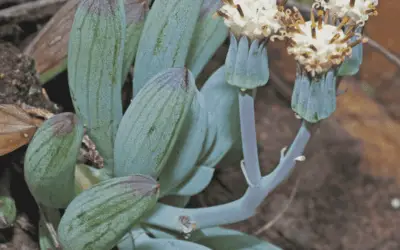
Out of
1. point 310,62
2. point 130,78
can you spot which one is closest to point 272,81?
point 130,78

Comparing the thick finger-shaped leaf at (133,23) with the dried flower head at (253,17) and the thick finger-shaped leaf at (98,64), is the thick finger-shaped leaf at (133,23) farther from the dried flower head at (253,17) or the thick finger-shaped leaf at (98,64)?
the dried flower head at (253,17)

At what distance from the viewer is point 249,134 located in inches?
35.5

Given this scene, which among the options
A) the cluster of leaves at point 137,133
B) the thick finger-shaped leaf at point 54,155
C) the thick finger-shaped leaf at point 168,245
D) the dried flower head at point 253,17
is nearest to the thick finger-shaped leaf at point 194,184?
the cluster of leaves at point 137,133

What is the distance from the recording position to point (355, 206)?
5.13ft

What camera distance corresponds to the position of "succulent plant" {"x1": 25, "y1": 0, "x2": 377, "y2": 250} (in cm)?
82

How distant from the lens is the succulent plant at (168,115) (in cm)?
82

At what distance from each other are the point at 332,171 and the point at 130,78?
0.59 metres

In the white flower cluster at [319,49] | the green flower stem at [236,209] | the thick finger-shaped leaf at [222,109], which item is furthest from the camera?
the thick finger-shaped leaf at [222,109]

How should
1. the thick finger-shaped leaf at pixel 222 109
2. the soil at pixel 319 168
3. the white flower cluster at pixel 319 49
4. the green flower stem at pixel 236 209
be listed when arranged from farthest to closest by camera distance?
the soil at pixel 319 168
the thick finger-shaped leaf at pixel 222 109
the green flower stem at pixel 236 209
the white flower cluster at pixel 319 49

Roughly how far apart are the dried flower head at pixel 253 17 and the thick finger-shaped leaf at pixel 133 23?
25 centimetres

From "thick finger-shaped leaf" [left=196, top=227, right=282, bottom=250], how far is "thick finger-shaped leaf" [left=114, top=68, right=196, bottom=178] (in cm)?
18

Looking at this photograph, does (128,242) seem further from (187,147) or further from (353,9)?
(353,9)

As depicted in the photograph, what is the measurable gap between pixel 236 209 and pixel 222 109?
169 millimetres

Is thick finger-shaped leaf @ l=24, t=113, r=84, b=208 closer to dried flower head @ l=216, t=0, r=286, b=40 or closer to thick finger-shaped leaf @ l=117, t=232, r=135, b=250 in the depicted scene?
thick finger-shaped leaf @ l=117, t=232, r=135, b=250
